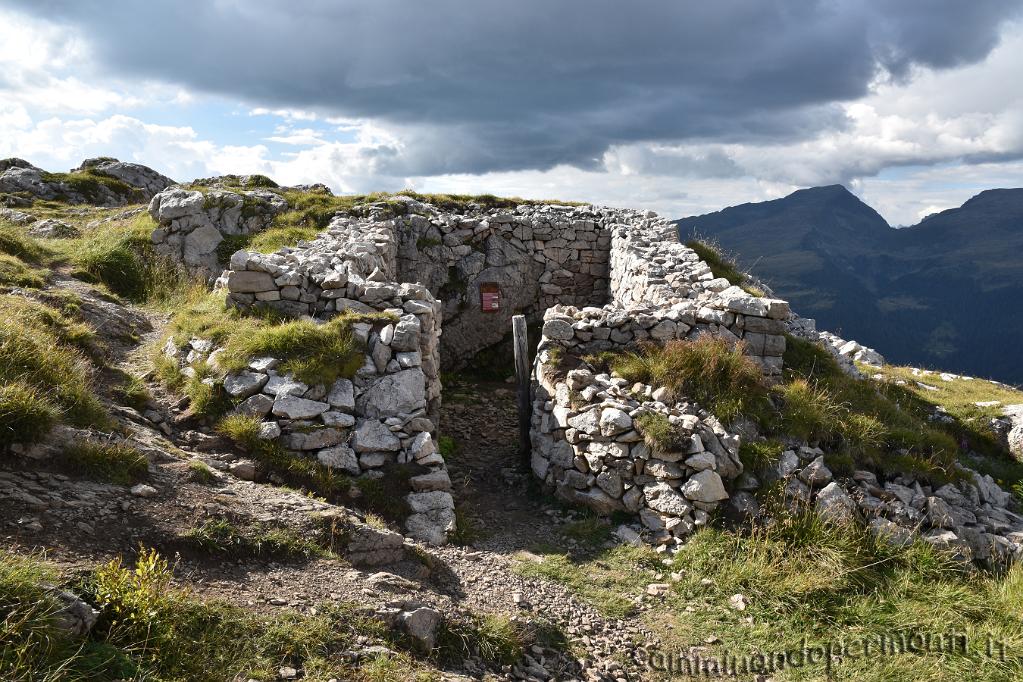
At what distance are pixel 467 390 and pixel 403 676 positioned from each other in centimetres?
1158

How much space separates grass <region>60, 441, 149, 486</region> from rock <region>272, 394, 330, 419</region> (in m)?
2.35

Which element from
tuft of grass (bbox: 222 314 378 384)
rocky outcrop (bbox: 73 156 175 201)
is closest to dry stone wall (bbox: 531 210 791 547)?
tuft of grass (bbox: 222 314 378 384)

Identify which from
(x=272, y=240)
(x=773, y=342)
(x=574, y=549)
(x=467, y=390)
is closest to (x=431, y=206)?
(x=272, y=240)

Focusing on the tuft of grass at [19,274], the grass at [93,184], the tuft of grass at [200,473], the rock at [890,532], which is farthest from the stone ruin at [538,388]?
the grass at [93,184]

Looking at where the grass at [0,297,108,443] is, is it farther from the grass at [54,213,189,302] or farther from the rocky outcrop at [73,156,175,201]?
the rocky outcrop at [73,156,175,201]

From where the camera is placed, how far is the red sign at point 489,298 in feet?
64.3

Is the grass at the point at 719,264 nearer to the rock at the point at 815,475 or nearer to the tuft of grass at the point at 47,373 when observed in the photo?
the rock at the point at 815,475

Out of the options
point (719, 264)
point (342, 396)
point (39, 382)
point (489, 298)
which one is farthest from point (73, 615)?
point (719, 264)

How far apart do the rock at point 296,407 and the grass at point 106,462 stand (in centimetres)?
235

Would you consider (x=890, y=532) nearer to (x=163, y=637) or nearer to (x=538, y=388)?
(x=538, y=388)

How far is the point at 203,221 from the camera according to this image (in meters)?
19.1

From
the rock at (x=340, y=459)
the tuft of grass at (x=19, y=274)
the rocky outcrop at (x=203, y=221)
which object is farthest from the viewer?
the rocky outcrop at (x=203, y=221)

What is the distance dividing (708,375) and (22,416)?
30.5ft

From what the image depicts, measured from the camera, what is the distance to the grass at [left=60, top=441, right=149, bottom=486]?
278 inches
